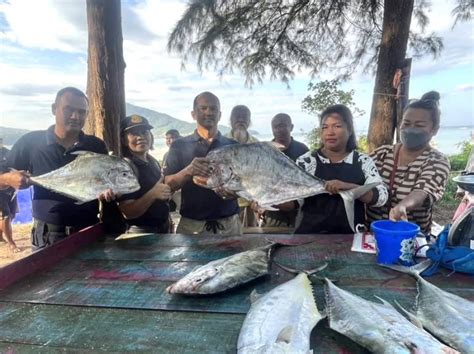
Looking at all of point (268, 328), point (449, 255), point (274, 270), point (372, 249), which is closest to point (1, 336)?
point (268, 328)

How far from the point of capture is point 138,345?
1.25m

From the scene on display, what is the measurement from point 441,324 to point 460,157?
12785 millimetres

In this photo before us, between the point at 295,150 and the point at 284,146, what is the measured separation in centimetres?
15

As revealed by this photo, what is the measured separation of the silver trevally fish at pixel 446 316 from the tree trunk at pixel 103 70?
3.66 m

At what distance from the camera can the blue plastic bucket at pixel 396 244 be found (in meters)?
1.85

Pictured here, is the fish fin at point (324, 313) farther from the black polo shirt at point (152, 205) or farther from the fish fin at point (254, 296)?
the black polo shirt at point (152, 205)

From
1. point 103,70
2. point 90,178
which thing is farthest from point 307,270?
point 103,70

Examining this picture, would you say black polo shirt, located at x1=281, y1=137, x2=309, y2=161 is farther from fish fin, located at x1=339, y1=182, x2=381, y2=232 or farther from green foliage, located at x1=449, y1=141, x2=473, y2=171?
green foliage, located at x1=449, y1=141, x2=473, y2=171

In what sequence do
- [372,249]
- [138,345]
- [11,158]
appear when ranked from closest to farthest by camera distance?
[138,345] < [372,249] < [11,158]

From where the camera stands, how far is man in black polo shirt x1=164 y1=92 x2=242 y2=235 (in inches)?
120

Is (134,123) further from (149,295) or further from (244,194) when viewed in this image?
(149,295)

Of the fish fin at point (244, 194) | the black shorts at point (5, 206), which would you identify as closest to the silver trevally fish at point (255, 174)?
the fish fin at point (244, 194)

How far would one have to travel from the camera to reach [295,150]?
169 inches

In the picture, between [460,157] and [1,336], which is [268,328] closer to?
[1,336]
